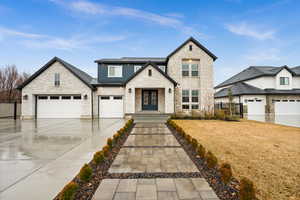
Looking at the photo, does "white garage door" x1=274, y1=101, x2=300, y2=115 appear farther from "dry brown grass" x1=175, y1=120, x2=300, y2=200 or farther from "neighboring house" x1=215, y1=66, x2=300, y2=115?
"dry brown grass" x1=175, y1=120, x2=300, y2=200

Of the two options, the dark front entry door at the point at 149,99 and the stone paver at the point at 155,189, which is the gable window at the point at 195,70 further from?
the stone paver at the point at 155,189

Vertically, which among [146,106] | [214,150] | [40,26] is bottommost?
[214,150]

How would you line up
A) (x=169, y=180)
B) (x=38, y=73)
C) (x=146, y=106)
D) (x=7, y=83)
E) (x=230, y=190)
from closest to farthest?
1. (x=230, y=190)
2. (x=169, y=180)
3. (x=38, y=73)
4. (x=146, y=106)
5. (x=7, y=83)

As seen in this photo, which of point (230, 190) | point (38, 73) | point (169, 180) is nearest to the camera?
point (230, 190)

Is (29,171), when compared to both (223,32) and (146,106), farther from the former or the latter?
(223,32)

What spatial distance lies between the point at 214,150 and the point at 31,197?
547 centimetres

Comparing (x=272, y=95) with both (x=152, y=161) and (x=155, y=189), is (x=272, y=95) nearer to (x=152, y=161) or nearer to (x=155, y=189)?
(x=152, y=161)

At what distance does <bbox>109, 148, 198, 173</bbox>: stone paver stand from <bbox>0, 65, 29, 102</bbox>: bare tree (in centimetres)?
3456

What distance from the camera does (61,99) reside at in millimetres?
15344

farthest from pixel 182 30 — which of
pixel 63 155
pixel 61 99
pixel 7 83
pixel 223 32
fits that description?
pixel 7 83

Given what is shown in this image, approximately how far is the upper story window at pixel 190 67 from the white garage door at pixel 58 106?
12.5 m

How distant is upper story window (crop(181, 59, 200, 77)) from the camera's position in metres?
16.5

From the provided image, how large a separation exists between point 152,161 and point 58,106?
591 inches

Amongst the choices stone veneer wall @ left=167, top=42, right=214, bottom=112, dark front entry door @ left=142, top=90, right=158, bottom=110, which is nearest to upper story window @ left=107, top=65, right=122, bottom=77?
dark front entry door @ left=142, top=90, right=158, bottom=110
